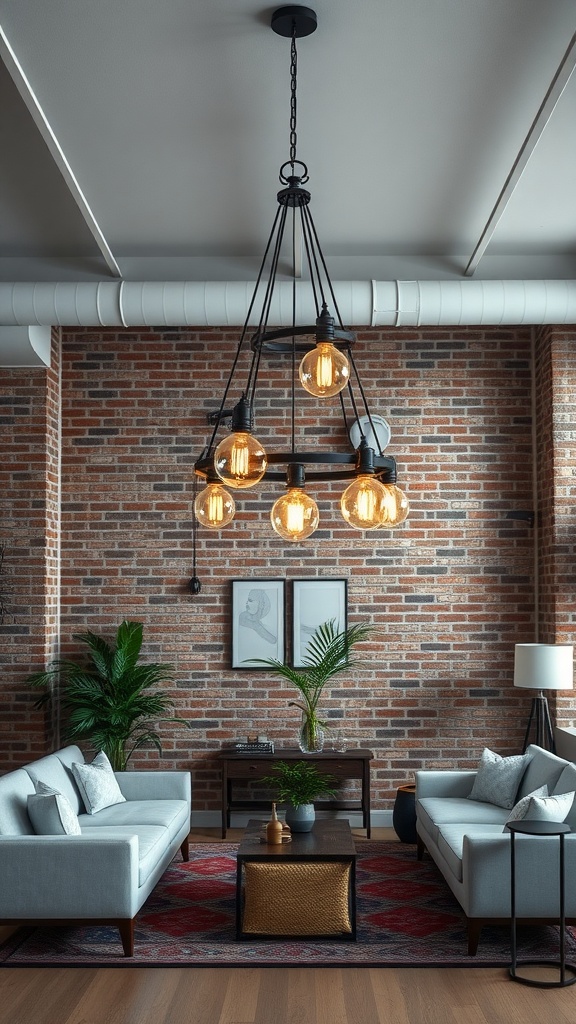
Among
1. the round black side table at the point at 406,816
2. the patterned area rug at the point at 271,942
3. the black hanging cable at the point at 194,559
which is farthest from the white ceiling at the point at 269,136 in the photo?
the patterned area rug at the point at 271,942

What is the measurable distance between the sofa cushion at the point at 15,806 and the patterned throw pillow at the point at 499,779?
2.59m

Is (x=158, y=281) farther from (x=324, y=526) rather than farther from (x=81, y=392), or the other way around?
(x=324, y=526)

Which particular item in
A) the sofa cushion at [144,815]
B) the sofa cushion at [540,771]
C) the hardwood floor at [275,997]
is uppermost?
the sofa cushion at [540,771]

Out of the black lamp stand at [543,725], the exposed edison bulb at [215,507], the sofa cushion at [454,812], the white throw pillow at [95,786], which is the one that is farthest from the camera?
the black lamp stand at [543,725]

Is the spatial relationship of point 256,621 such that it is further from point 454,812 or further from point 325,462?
point 325,462

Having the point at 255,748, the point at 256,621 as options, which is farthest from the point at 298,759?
the point at 256,621

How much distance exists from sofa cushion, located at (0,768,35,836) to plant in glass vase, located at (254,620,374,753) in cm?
193

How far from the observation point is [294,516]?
362cm

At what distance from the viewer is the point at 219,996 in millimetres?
3926

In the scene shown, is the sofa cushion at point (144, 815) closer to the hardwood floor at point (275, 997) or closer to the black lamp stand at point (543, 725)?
the hardwood floor at point (275, 997)

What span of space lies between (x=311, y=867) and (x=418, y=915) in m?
0.77

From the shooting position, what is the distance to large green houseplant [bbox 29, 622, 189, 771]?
21.3 feet

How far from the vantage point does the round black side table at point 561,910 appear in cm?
405

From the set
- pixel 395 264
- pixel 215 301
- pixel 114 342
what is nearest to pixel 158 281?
pixel 215 301
